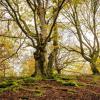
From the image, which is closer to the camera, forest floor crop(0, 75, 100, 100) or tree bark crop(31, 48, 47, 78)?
forest floor crop(0, 75, 100, 100)

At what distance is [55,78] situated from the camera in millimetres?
17766

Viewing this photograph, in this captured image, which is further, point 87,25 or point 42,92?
point 87,25

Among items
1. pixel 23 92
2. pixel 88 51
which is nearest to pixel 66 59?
pixel 88 51

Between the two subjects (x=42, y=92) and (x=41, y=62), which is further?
(x=41, y=62)

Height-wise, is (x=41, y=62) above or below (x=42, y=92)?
above

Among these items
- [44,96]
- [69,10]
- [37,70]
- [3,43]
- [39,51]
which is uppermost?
[69,10]

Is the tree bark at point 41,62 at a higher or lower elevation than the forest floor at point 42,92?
higher

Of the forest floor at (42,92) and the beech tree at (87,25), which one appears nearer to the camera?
the forest floor at (42,92)

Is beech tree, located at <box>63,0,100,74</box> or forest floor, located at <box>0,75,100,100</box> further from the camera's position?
beech tree, located at <box>63,0,100,74</box>

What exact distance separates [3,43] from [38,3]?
12.4 meters

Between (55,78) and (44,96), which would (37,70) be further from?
(44,96)

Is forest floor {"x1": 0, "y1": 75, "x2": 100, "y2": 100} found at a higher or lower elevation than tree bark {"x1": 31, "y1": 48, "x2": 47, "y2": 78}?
lower

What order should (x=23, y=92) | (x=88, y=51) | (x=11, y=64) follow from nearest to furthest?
1. (x=23, y=92)
2. (x=88, y=51)
3. (x=11, y=64)

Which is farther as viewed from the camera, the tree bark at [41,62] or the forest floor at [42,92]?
the tree bark at [41,62]
